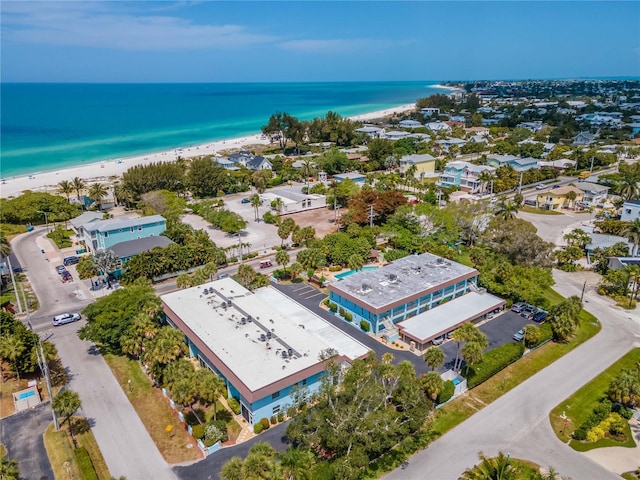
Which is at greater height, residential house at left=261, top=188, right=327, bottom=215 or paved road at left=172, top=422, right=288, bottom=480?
residential house at left=261, top=188, right=327, bottom=215

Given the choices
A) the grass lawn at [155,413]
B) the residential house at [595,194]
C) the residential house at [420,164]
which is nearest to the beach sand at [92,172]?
the residential house at [420,164]

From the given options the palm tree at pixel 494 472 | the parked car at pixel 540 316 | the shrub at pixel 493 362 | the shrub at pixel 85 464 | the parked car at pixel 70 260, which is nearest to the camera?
the palm tree at pixel 494 472

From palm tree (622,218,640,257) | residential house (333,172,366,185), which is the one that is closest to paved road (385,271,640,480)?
palm tree (622,218,640,257)

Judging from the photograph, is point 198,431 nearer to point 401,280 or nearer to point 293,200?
point 401,280

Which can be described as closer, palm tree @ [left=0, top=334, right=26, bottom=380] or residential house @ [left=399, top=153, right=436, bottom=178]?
palm tree @ [left=0, top=334, right=26, bottom=380]

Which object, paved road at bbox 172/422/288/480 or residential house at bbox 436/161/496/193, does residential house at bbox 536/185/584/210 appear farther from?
paved road at bbox 172/422/288/480

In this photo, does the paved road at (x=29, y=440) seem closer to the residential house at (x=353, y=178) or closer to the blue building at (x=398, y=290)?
the blue building at (x=398, y=290)
